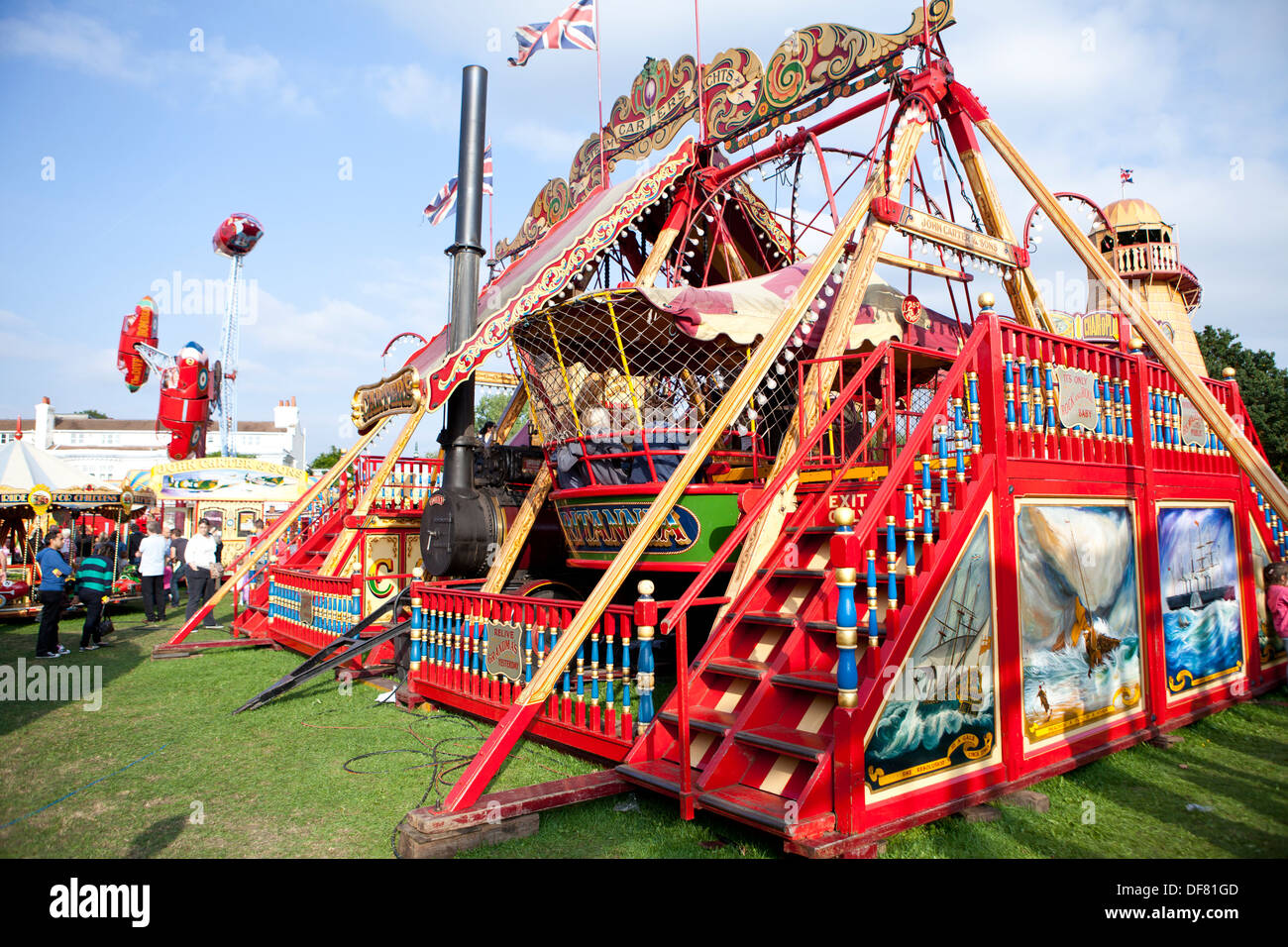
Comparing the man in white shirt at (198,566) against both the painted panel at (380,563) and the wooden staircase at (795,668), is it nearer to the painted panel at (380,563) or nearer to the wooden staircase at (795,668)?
the painted panel at (380,563)

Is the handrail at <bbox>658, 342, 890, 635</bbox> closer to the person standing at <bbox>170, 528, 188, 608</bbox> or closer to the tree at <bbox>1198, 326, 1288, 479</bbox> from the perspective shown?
the person standing at <bbox>170, 528, 188, 608</bbox>

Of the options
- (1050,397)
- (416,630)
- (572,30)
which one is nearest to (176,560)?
(416,630)

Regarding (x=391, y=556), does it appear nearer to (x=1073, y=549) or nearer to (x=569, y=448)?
(x=569, y=448)

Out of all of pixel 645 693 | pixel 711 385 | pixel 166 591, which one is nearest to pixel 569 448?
pixel 711 385

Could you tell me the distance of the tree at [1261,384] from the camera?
32.9m

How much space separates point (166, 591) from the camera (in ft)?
57.0

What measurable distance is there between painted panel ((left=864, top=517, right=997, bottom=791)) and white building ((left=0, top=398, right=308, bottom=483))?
51.7 metres

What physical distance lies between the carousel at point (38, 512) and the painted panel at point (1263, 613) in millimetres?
18747

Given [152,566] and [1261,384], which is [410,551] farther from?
[1261,384]

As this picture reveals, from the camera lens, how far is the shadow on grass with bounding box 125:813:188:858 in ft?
14.7

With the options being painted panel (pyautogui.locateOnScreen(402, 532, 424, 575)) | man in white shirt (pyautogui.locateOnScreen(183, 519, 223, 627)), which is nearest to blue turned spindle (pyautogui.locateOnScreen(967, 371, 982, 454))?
painted panel (pyautogui.locateOnScreen(402, 532, 424, 575))

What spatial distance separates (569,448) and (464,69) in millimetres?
5102
